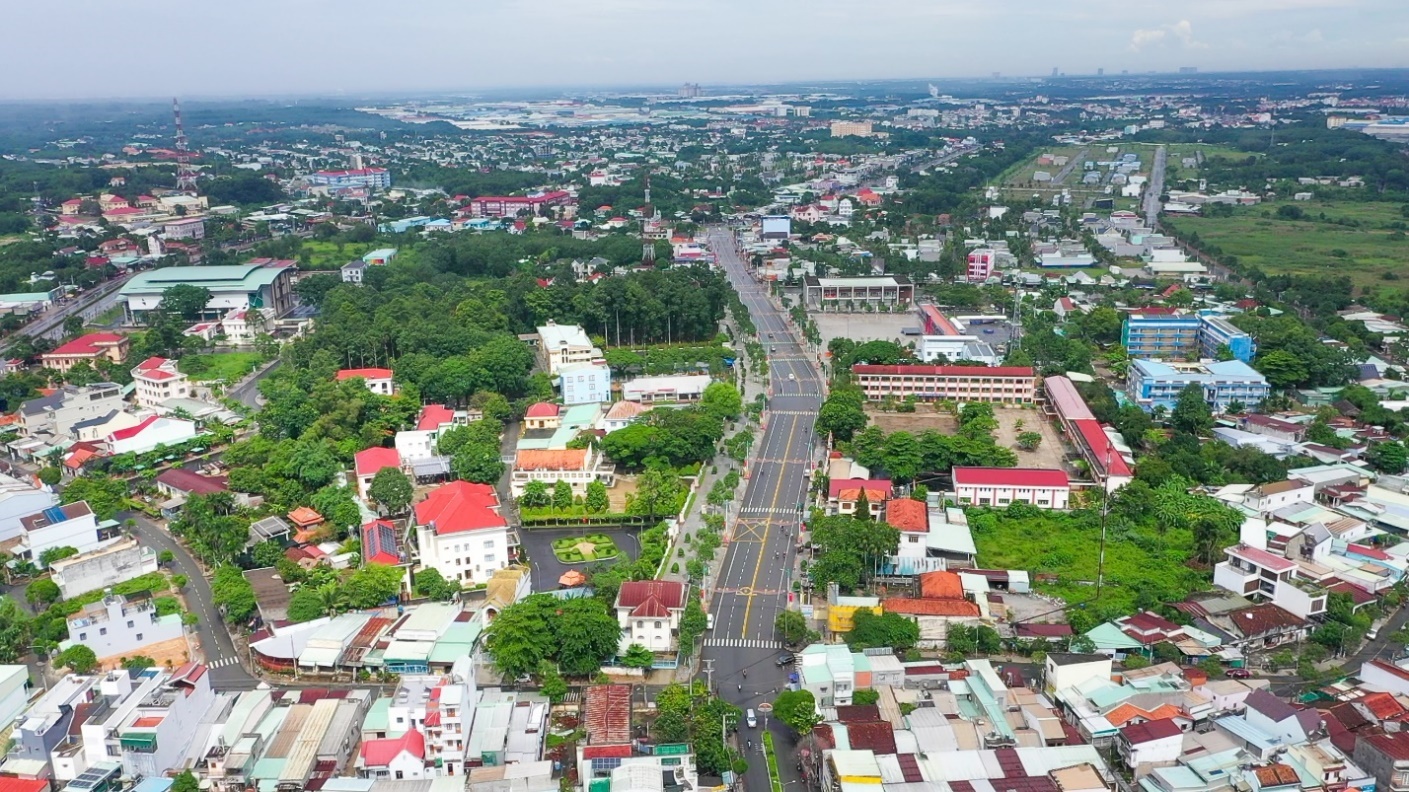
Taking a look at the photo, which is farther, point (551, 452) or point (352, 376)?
point (352, 376)

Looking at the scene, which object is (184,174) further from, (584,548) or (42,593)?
(584,548)

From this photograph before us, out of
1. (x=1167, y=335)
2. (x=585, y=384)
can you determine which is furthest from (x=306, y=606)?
(x=1167, y=335)

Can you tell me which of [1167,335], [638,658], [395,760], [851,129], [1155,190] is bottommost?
[638,658]

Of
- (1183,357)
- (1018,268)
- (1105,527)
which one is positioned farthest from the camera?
(1018,268)

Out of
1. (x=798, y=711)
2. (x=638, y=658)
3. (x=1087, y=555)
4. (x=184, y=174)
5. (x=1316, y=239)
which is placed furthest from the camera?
(x=184, y=174)

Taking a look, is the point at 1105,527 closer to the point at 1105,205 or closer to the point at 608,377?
the point at 608,377

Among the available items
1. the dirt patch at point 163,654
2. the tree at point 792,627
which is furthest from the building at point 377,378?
the tree at point 792,627

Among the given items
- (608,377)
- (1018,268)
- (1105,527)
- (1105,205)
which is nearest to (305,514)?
(608,377)
